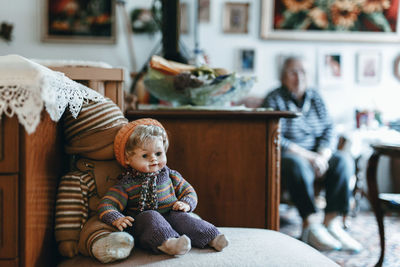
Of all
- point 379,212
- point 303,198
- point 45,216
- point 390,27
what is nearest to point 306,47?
point 390,27

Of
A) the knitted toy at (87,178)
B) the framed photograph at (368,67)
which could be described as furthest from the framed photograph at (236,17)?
the knitted toy at (87,178)

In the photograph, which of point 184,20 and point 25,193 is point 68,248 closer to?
point 25,193

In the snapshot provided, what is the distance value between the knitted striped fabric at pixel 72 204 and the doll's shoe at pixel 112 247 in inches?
5.2

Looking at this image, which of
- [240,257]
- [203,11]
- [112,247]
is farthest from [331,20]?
[112,247]

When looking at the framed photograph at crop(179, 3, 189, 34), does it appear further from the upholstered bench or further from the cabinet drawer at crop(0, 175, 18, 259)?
the cabinet drawer at crop(0, 175, 18, 259)

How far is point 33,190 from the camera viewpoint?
3.06 feet

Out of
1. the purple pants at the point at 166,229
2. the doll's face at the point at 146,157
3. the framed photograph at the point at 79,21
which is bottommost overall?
the purple pants at the point at 166,229

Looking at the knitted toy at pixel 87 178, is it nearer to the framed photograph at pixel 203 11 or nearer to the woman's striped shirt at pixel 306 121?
the woman's striped shirt at pixel 306 121

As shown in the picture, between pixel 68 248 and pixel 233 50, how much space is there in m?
2.41

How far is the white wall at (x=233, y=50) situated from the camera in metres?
3.00

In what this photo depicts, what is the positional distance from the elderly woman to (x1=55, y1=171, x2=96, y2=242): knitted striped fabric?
1359 mm

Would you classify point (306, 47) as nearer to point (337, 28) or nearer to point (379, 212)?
point (337, 28)

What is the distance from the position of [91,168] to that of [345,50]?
272cm

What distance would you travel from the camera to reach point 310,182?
2.17 metres
